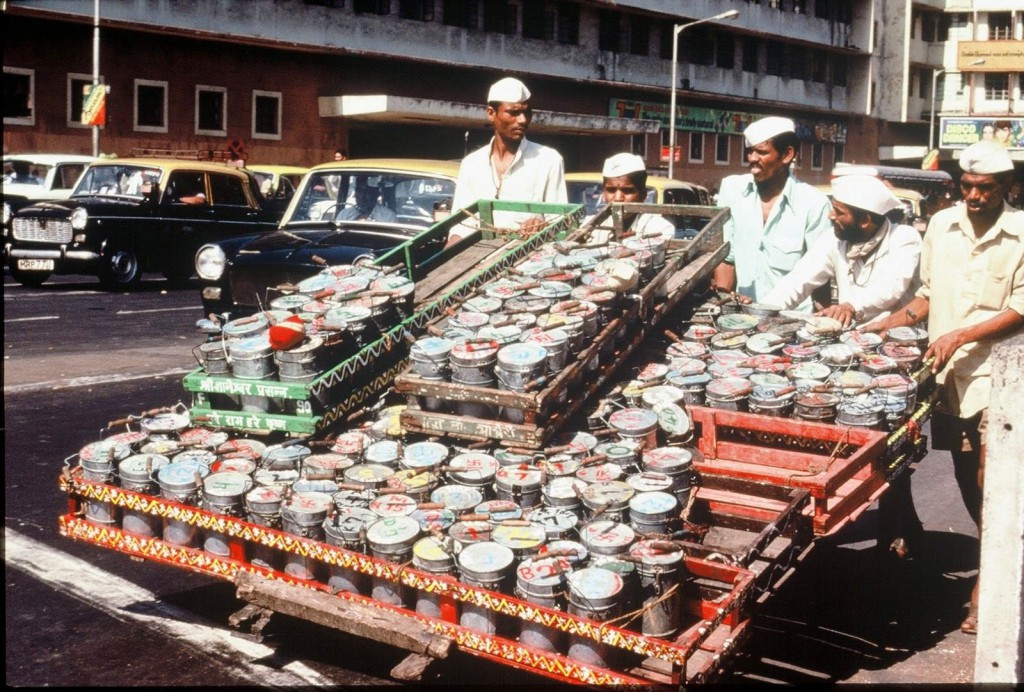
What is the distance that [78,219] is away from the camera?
17266mm

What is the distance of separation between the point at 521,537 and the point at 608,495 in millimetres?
393

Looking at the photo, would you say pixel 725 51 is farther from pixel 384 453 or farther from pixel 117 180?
pixel 384 453

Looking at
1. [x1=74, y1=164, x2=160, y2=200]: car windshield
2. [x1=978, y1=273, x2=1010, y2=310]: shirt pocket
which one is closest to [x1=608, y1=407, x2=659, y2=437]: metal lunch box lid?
[x1=978, y1=273, x2=1010, y2=310]: shirt pocket

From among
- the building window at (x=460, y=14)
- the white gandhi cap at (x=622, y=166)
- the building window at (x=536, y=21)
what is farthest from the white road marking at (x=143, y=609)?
the building window at (x=536, y=21)

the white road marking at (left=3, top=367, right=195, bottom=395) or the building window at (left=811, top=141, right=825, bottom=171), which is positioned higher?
the building window at (left=811, top=141, right=825, bottom=171)

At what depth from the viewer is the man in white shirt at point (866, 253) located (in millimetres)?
5723

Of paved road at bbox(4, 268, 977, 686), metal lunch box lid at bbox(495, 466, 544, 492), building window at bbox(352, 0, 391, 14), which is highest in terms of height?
building window at bbox(352, 0, 391, 14)

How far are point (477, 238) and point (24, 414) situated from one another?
4145 mm

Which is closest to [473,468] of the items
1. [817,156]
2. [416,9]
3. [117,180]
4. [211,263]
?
[211,263]

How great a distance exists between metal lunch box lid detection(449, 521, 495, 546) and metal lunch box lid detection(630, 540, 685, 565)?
1.75 feet

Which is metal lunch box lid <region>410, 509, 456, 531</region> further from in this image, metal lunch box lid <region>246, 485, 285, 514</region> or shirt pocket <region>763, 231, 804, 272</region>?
shirt pocket <region>763, 231, 804, 272</region>

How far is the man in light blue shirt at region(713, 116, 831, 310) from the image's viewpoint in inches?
251

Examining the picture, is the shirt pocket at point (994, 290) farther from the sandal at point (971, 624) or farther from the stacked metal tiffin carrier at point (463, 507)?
the stacked metal tiffin carrier at point (463, 507)

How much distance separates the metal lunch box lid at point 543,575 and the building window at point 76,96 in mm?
28855
